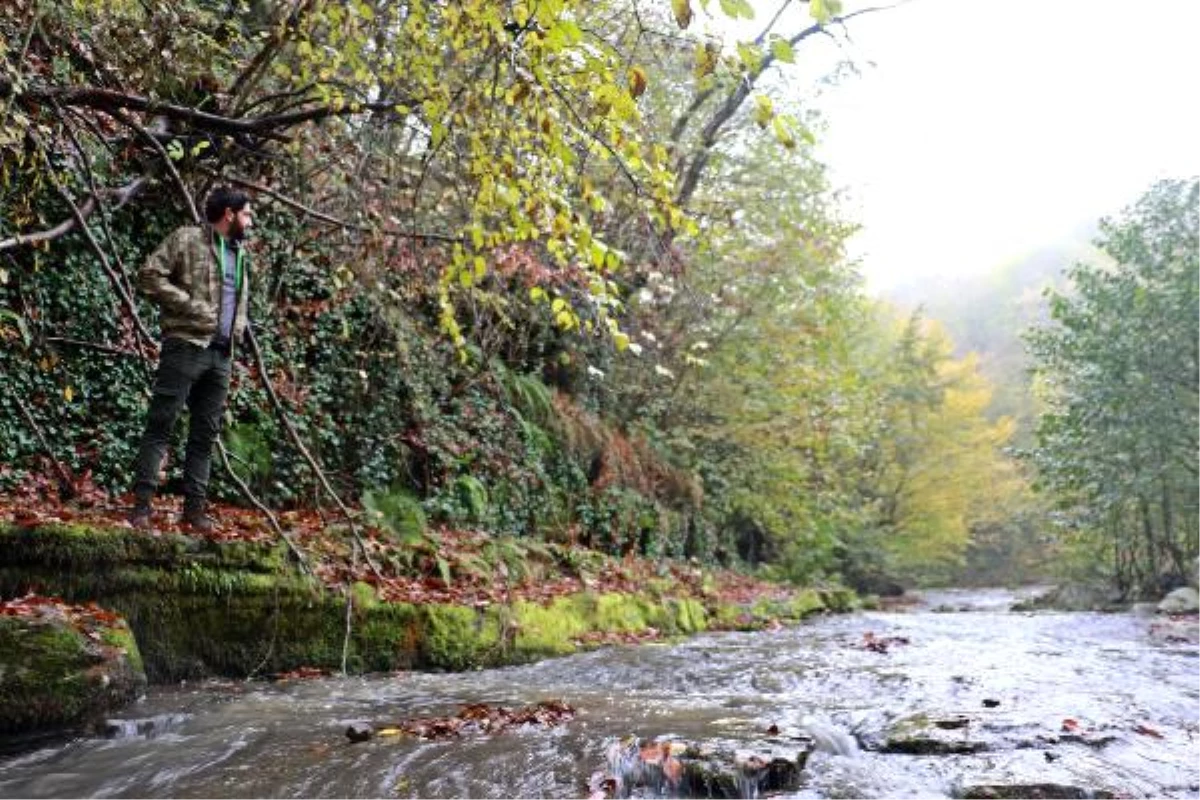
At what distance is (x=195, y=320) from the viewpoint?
5.25 metres

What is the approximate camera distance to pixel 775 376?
16.0 meters

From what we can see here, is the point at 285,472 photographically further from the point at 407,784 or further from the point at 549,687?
the point at 407,784

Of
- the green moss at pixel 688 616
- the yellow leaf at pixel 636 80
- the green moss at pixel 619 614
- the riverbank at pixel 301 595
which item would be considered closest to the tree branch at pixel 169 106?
the yellow leaf at pixel 636 80

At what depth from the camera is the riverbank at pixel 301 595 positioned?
4895mm

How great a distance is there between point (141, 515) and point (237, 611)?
89 cm

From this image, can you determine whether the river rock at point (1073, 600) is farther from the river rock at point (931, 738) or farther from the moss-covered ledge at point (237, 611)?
the river rock at point (931, 738)

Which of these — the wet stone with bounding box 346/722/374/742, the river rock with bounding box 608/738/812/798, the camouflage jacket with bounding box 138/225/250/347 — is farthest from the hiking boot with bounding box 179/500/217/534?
the river rock with bounding box 608/738/812/798

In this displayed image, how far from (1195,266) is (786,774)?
17.2 meters

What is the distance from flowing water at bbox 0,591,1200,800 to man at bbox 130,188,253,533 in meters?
1.58

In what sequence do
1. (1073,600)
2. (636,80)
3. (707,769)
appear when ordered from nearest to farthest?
(636,80)
(707,769)
(1073,600)

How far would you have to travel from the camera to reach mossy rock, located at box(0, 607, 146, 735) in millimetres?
3822

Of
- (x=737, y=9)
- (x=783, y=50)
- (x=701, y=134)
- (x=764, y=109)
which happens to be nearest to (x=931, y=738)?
(x=764, y=109)

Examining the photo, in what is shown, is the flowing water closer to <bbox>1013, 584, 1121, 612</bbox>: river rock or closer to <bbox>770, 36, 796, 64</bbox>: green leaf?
<bbox>770, 36, 796, 64</bbox>: green leaf

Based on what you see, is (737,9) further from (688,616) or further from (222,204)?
(688,616)
